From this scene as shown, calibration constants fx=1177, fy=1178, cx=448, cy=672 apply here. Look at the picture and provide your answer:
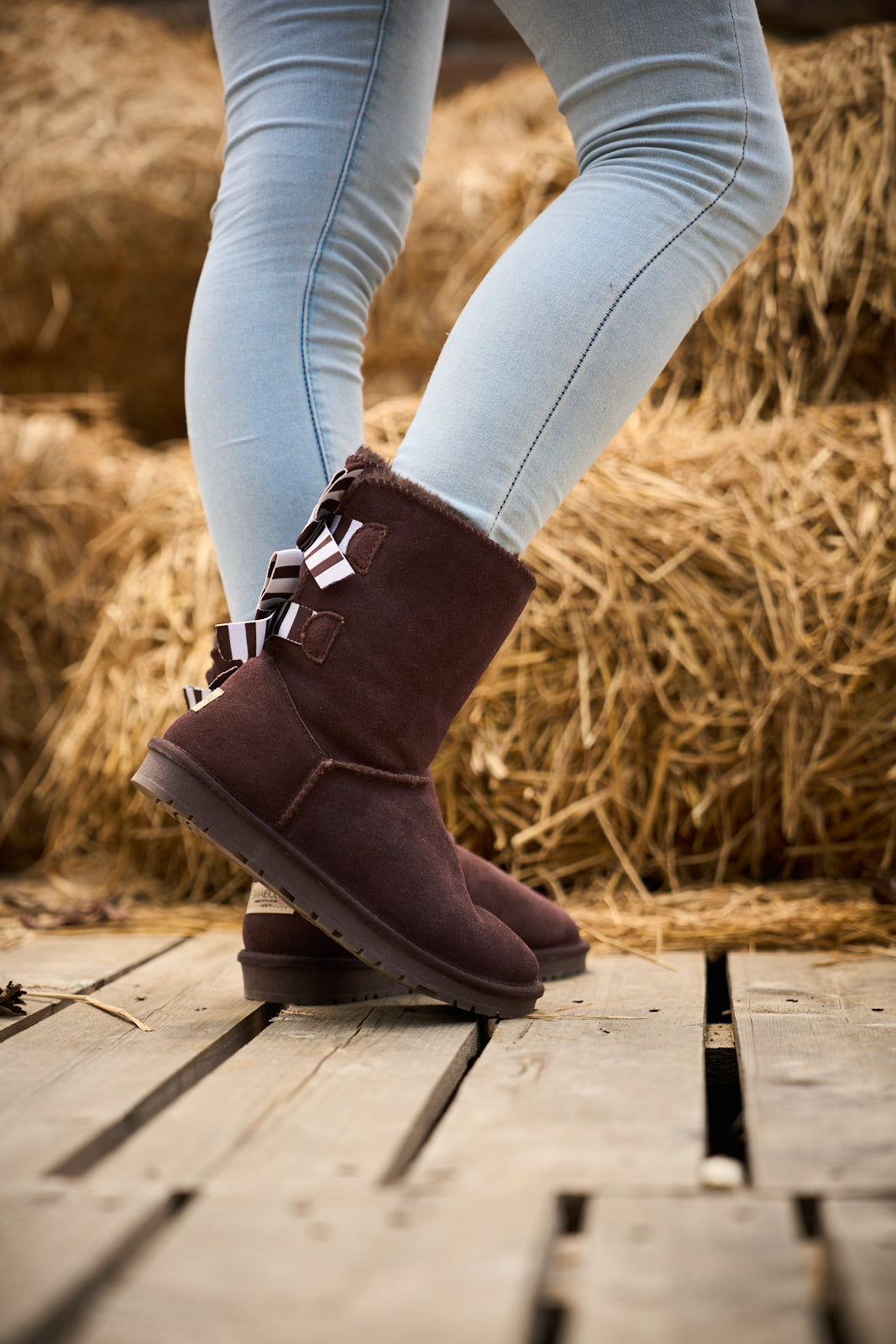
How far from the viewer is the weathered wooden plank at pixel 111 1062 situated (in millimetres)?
Answer: 498

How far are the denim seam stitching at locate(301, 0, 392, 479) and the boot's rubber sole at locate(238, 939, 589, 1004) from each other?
0.33m

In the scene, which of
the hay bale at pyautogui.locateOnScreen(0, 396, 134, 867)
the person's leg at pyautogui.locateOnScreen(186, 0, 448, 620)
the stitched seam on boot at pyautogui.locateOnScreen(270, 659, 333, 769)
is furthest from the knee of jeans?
the hay bale at pyautogui.locateOnScreen(0, 396, 134, 867)

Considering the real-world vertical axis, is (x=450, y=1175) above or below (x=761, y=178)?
below

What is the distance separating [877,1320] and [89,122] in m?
2.43

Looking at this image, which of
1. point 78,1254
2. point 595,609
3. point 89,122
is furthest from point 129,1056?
point 89,122

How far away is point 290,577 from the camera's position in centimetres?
70

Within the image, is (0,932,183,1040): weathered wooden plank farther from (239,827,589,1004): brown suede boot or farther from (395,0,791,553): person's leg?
(395,0,791,553): person's leg

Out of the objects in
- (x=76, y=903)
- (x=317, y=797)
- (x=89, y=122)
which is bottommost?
(x=76, y=903)

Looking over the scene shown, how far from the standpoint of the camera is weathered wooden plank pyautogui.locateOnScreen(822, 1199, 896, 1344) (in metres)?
0.33

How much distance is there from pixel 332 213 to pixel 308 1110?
1.79 feet

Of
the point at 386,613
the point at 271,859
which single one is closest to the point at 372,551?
the point at 386,613

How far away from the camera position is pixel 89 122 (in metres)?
2.26

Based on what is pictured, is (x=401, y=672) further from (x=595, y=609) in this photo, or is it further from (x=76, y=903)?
(x=76, y=903)

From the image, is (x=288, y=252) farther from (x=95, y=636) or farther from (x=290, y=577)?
(x=95, y=636)
